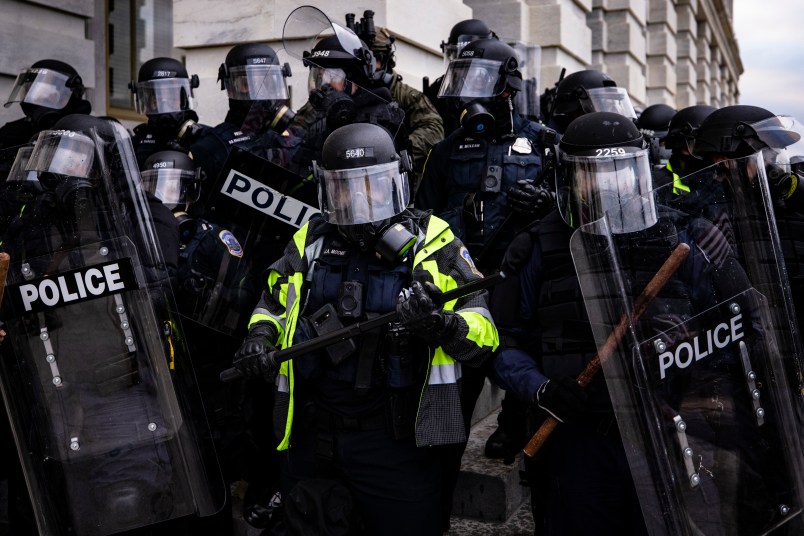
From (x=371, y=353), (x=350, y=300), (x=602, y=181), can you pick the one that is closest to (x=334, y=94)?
(x=350, y=300)

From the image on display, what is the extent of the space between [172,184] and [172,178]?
3 cm

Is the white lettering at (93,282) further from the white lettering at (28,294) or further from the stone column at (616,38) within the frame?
the stone column at (616,38)

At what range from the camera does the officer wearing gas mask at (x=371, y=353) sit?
3.00 metres

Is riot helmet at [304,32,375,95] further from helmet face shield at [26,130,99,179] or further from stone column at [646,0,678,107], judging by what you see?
stone column at [646,0,678,107]

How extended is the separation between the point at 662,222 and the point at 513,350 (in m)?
0.85

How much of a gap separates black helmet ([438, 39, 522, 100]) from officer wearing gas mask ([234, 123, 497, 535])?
1546 millimetres

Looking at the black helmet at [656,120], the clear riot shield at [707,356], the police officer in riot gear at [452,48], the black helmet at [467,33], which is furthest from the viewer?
the black helmet at [656,120]

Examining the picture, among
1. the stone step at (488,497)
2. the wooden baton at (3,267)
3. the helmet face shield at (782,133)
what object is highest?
the helmet face shield at (782,133)

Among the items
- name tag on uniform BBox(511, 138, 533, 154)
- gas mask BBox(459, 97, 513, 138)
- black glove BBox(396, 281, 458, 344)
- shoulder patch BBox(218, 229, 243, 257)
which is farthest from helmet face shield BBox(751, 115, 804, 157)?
shoulder patch BBox(218, 229, 243, 257)

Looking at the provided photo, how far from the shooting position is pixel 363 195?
3.08 m

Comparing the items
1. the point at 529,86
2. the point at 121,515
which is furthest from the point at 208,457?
the point at 529,86

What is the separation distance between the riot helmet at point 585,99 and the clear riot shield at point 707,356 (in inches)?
123

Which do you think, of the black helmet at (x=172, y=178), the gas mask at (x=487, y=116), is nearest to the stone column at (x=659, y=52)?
the gas mask at (x=487, y=116)

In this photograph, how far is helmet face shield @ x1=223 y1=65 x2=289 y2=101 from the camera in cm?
464
